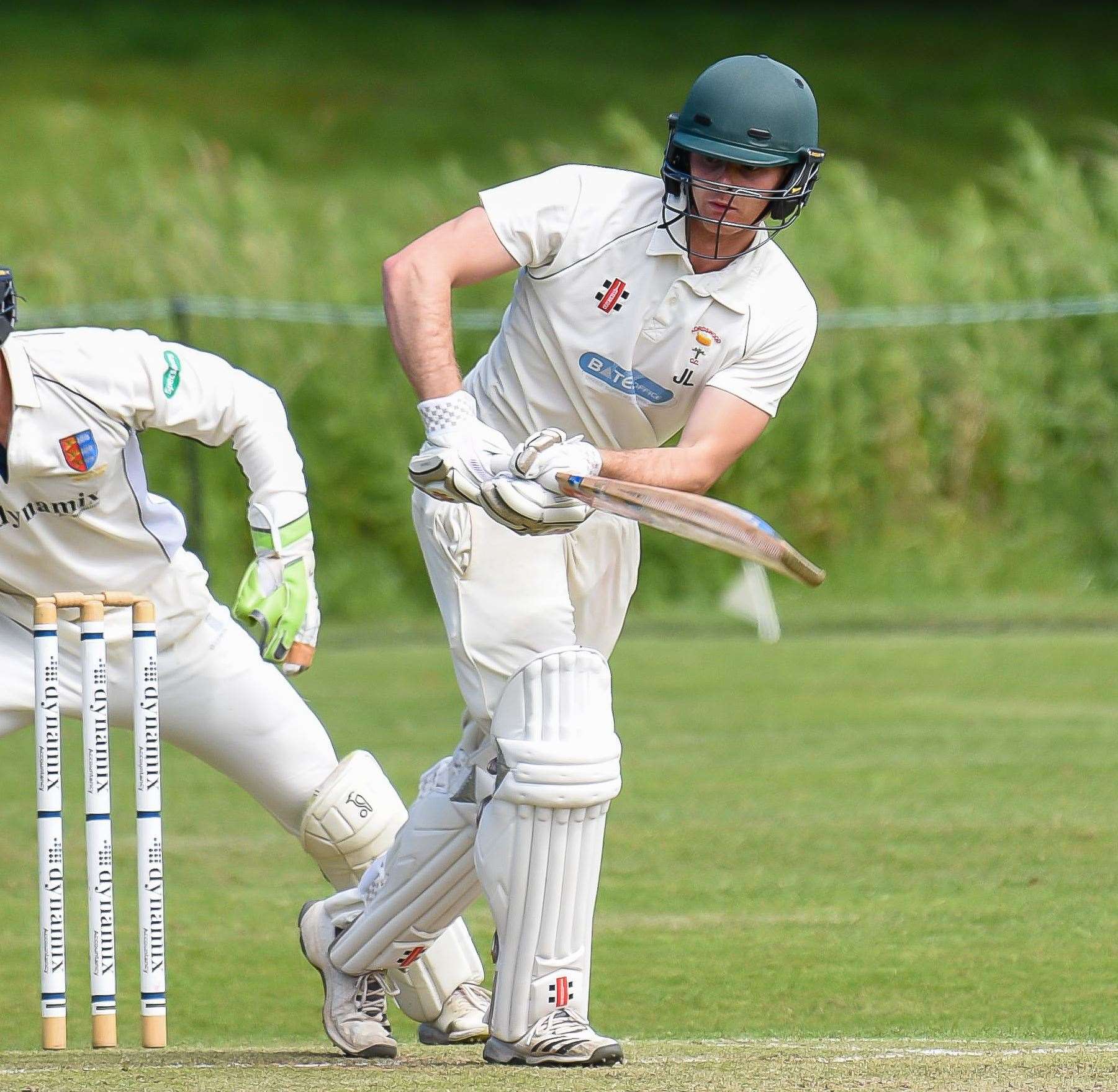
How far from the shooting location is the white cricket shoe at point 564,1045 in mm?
3219

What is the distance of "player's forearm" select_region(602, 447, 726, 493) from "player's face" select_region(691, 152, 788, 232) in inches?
15.7

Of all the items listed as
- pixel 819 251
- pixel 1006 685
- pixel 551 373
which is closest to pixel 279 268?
pixel 819 251

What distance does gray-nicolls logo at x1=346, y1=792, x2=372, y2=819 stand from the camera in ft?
12.6

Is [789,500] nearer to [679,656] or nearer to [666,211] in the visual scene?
[679,656]

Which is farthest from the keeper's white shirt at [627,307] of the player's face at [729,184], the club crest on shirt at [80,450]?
the club crest on shirt at [80,450]

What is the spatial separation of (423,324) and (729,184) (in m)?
0.57

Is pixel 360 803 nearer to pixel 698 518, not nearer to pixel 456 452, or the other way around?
pixel 456 452

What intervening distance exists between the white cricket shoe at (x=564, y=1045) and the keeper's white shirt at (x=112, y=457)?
3.39 feet

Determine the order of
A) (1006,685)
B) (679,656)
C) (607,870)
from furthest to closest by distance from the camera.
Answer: (679,656) → (1006,685) → (607,870)

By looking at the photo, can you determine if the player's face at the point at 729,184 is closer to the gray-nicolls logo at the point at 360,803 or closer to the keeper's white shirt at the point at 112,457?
the keeper's white shirt at the point at 112,457

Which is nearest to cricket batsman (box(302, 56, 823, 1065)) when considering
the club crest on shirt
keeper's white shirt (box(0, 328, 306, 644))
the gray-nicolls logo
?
the gray-nicolls logo

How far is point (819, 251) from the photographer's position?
11.7 metres

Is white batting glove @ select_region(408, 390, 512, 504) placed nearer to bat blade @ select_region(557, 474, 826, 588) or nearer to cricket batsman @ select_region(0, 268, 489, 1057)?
bat blade @ select_region(557, 474, 826, 588)

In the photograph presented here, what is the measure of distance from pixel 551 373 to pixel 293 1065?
125 cm
